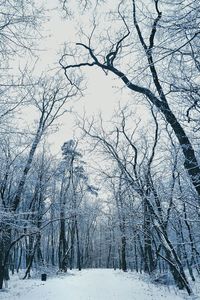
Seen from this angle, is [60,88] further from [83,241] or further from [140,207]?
[83,241]

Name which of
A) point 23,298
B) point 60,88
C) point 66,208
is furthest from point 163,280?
point 60,88

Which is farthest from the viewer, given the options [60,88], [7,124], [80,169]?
[80,169]

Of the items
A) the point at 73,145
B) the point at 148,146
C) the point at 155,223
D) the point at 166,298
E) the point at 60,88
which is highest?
the point at 73,145

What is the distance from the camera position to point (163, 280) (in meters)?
16.8

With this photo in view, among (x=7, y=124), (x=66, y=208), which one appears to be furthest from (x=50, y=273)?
(x=7, y=124)

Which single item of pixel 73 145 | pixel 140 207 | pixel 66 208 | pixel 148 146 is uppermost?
pixel 73 145

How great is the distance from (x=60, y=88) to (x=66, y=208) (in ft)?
28.3

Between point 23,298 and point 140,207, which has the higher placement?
point 140,207

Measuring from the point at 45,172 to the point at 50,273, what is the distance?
8551 mm

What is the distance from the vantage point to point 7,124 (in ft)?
18.0

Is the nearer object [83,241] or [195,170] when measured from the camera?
[195,170]

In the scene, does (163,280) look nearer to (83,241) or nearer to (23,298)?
(23,298)

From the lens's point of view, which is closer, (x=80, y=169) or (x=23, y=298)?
(x=23, y=298)

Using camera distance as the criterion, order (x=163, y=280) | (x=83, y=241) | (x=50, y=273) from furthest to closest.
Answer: (x=83, y=241), (x=50, y=273), (x=163, y=280)
